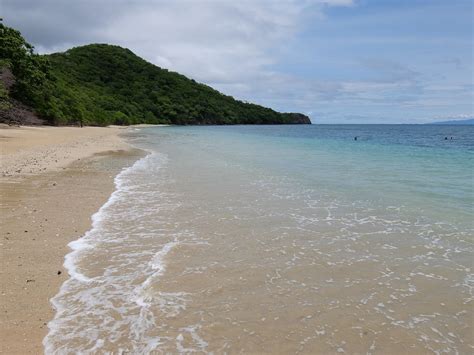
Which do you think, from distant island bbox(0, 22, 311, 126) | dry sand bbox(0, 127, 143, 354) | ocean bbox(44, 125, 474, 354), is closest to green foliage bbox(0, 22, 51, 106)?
distant island bbox(0, 22, 311, 126)

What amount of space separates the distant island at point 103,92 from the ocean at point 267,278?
3032 centimetres

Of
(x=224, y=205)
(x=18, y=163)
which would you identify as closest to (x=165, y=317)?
(x=224, y=205)

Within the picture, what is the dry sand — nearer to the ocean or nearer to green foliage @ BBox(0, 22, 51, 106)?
the ocean

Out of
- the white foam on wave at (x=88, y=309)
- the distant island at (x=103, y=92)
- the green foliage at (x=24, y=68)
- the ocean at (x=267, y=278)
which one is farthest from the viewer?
the distant island at (x=103, y=92)

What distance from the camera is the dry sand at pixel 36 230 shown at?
13.9 ft

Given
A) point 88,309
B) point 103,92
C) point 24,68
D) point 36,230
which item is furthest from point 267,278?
point 103,92

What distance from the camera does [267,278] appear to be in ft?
18.7

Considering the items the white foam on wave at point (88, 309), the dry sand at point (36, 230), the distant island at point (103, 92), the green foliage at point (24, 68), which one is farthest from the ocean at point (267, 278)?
the green foliage at point (24, 68)

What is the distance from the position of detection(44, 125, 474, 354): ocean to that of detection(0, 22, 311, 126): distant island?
30.3m

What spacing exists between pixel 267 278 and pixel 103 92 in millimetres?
118157

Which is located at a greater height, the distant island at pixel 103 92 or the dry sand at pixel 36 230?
the distant island at pixel 103 92

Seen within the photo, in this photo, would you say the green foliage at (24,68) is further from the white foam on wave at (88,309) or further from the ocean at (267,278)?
the white foam on wave at (88,309)

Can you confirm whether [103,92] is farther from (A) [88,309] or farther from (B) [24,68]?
(A) [88,309]

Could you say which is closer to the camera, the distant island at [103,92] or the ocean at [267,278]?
the ocean at [267,278]
